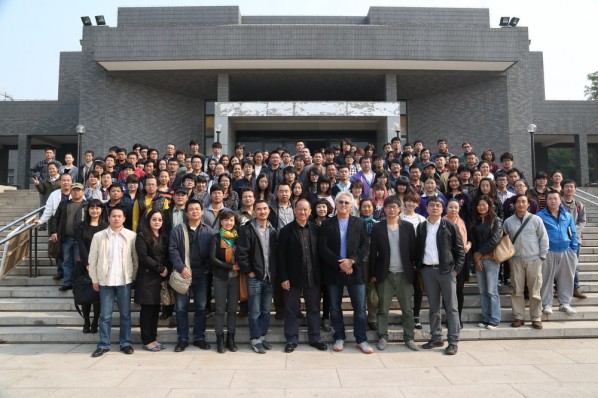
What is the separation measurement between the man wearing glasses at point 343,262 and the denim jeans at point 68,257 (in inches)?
170

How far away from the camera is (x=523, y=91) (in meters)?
18.5

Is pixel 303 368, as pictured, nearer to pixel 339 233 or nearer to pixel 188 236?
pixel 339 233

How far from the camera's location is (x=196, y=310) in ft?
19.1

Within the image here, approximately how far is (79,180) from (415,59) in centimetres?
1250

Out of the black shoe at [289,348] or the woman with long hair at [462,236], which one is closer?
the black shoe at [289,348]

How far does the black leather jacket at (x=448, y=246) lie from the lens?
567 cm

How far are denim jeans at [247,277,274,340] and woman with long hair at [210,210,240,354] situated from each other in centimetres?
22

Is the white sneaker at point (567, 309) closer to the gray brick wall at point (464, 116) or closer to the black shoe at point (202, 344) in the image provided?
the black shoe at point (202, 344)

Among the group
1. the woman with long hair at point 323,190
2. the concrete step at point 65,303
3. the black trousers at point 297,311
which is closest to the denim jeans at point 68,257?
the concrete step at point 65,303

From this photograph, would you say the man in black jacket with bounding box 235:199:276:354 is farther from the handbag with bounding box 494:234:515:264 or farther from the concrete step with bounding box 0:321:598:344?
the handbag with bounding box 494:234:515:264

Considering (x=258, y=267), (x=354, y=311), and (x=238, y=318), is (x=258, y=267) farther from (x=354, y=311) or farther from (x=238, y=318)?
(x=354, y=311)

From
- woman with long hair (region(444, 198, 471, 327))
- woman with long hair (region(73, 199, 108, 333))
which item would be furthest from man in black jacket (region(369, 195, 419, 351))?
woman with long hair (region(73, 199, 108, 333))

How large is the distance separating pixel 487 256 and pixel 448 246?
928 mm

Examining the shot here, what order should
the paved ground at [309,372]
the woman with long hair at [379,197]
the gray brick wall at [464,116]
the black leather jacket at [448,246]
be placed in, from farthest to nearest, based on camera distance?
1. the gray brick wall at [464,116]
2. the woman with long hair at [379,197]
3. the black leather jacket at [448,246]
4. the paved ground at [309,372]
